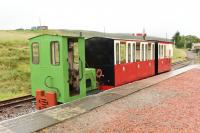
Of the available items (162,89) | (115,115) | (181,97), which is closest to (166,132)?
(115,115)

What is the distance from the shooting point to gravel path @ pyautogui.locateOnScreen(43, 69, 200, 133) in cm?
710

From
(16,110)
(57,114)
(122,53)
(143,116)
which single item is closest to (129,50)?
(122,53)

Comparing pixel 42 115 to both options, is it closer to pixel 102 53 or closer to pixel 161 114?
pixel 161 114

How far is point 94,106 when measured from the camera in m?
9.26

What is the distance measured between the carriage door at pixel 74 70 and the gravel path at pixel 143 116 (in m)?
1.62

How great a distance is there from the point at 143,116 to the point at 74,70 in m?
3.56

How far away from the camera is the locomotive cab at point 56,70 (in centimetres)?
954

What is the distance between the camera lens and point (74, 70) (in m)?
10.4

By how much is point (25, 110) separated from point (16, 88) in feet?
15.4

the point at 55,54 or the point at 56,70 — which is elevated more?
the point at 55,54

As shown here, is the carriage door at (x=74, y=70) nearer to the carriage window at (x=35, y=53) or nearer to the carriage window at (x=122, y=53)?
the carriage window at (x=35, y=53)

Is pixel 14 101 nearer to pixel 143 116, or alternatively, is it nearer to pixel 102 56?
pixel 102 56

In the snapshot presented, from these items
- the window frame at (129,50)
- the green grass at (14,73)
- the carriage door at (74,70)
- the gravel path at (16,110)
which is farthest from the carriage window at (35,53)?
the window frame at (129,50)

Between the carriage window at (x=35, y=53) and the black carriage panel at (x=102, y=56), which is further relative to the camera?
the black carriage panel at (x=102, y=56)
